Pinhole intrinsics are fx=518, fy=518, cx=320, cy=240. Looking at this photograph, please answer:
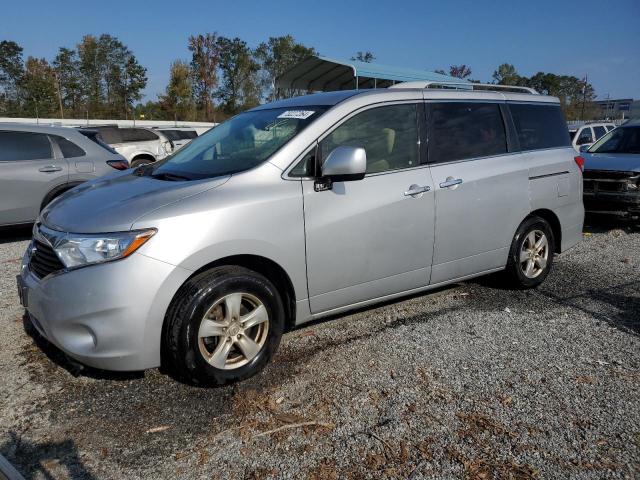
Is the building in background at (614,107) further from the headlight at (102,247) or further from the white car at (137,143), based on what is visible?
the headlight at (102,247)

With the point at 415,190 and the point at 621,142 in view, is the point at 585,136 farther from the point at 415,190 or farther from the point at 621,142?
the point at 415,190

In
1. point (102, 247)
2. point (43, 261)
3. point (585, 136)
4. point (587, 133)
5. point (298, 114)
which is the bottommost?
point (43, 261)

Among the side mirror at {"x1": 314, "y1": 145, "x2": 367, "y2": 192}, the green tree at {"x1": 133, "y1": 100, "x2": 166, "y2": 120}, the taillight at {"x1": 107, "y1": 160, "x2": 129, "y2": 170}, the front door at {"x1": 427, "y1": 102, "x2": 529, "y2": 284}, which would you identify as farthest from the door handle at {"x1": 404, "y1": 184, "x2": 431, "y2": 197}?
the green tree at {"x1": 133, "y1": 100, "x2": 166, "y2": 120}

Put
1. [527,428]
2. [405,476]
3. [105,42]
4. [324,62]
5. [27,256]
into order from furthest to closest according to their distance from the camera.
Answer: [105,42]
[324,62]
[27,256]
[527,428]
[405,476]

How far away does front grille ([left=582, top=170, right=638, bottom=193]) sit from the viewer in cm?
809

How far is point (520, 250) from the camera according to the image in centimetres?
485

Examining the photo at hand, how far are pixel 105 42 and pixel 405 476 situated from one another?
217 ft

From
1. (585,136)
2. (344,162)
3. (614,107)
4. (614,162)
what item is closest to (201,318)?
(344,162)

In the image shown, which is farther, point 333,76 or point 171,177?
point 333,76

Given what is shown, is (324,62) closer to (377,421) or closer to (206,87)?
(377,421)

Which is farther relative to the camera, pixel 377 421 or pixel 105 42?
pixel 105 42

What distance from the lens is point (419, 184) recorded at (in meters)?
3.97

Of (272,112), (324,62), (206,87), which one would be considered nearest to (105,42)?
(206,87)

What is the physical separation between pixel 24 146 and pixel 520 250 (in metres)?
→ 6.71
